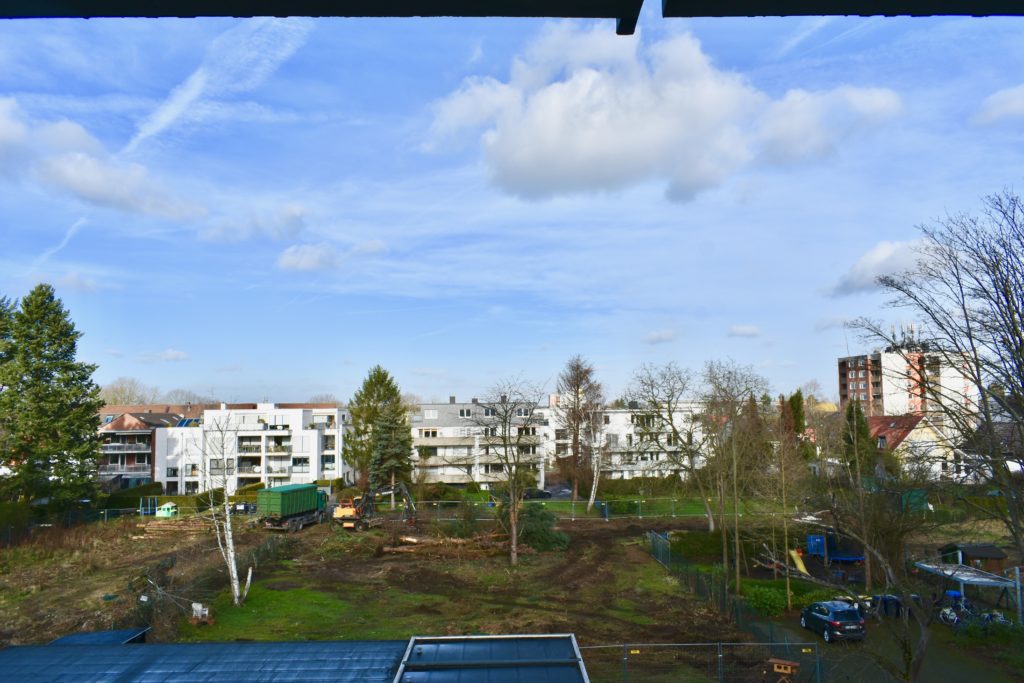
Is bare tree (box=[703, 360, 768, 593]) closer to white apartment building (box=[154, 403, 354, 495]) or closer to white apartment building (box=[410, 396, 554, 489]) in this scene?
white apartment building (box=[410, 396, 554, 489])

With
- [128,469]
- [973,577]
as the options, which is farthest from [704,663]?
[128,469]

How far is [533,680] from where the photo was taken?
36.7ft

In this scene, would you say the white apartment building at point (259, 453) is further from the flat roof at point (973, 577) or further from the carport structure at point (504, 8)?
the carport structure at point (504, 8)

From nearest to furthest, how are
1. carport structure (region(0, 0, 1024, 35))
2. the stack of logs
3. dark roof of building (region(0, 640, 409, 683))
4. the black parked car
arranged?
1. carport structure (region(0, 0, 1024, 35))
2. dark roof of building (region(0, 640, 409, 683))
3. the black parked car
4. the stack of logs

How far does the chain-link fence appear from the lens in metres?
18.0

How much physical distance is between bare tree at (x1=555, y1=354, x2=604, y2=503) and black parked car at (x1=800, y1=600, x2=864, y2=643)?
3381 centimetres

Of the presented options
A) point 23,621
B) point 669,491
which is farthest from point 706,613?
point 669,491

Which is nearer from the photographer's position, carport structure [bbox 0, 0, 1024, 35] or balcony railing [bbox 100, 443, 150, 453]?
carport structure [bbox 0, 0, 1024, 35]

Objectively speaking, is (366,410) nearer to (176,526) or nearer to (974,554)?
(176,526)

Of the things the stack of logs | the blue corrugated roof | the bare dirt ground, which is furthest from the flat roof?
the stack of logs

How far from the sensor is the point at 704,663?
19.3m

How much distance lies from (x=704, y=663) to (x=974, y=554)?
17248 mm

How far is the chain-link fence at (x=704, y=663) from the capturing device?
17969 mm

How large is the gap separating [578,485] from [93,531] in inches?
1403
